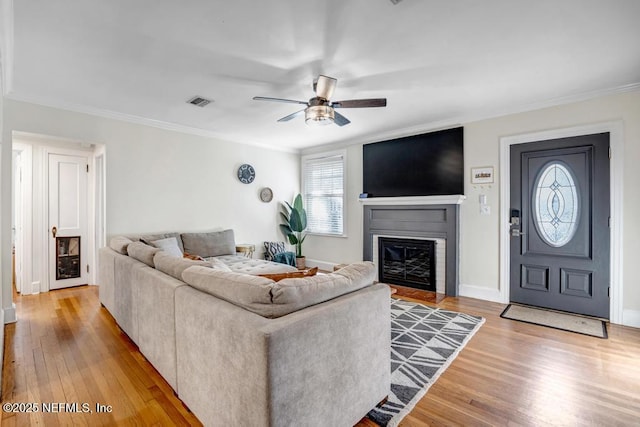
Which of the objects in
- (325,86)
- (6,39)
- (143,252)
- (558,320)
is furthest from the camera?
(558,320)

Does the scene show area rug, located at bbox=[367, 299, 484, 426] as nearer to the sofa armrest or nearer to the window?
the sofa armrest

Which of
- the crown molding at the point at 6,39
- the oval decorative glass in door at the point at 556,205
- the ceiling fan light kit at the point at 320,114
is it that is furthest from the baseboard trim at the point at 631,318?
the crown molding at the point at 6,39

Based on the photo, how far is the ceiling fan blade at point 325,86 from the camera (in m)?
2.58

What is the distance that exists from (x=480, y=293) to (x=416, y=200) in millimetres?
1539

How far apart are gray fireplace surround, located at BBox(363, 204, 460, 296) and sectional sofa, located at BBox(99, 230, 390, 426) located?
2675 mm

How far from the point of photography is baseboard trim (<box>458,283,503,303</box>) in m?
3.84

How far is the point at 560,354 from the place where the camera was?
2.51m

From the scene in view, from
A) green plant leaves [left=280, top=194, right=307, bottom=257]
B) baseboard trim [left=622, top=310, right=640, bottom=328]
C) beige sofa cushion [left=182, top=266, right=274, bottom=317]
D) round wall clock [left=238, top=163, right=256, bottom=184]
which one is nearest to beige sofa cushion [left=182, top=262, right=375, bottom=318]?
beige sofa cushion [left=182, top=266, right=274, bottom=317]

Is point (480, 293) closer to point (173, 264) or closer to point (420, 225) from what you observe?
point (420, 225)

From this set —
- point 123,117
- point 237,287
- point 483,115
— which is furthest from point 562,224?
point 123,117

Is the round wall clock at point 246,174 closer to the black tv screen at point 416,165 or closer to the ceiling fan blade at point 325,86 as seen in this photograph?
the black tv screen at point 416,165

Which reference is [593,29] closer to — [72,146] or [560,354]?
[560,354]

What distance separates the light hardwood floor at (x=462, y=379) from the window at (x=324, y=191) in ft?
10.7

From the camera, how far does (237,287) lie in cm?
146
